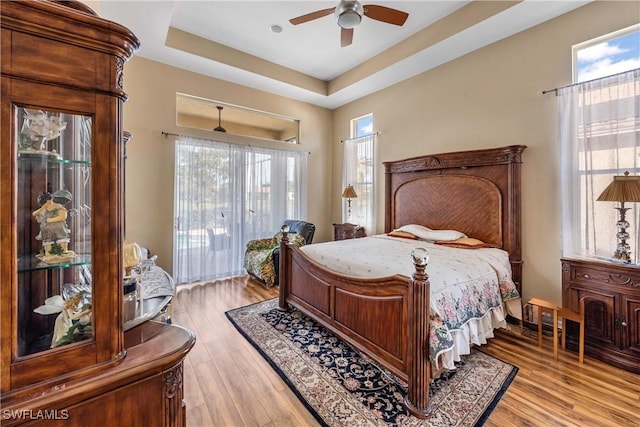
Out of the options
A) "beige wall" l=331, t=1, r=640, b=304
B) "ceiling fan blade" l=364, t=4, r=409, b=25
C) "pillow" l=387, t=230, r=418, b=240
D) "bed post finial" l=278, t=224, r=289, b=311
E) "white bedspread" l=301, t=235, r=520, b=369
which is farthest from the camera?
"pillow" l=387, t=230, r=418, b=240

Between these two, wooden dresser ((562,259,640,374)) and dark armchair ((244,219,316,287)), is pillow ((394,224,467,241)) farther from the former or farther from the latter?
dark armchair ((244,219,316,287))

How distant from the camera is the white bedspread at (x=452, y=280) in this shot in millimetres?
1868

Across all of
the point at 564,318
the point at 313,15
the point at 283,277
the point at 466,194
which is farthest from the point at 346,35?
the point at 564,318

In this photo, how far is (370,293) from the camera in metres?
2.13

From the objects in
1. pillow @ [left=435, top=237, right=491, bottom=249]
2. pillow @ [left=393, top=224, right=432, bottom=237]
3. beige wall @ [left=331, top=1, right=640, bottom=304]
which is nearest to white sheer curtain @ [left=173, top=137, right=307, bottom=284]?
pillow @ [left=393, top=224, right=432, bottom=237]

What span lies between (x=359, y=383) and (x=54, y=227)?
2040 mm

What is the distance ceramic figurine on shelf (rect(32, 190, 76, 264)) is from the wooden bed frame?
1.66 meters

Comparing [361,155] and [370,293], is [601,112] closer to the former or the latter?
[370,293]

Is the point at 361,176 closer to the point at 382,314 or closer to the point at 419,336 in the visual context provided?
the point at 382,314

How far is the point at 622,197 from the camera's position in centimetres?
219

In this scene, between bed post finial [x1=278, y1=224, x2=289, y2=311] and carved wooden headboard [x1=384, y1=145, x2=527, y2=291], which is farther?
bed post finial [x1=278, y1=224, x2=289, y2=311]

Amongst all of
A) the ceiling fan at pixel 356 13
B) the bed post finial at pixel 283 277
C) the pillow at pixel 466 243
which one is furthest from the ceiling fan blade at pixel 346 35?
the pillow at pixel 466 243

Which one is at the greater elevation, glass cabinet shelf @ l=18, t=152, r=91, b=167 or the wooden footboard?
glass cabinet shelf @ l=18, t=152, r=91, b=167

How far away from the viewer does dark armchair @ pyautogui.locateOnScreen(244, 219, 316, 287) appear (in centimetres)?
411
